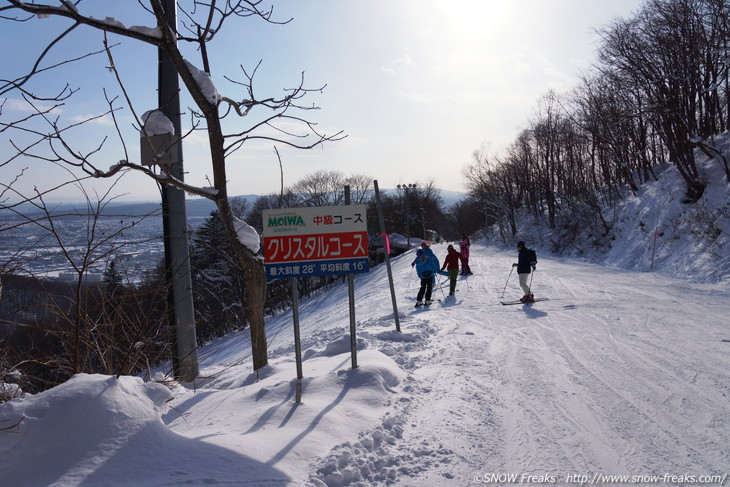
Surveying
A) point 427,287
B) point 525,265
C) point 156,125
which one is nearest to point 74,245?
point 156,125

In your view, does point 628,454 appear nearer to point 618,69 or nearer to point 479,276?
point 479,276

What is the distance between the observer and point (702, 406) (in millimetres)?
4527

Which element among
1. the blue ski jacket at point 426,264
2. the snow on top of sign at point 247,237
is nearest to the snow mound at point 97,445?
the snow on top of sign at point 247,237

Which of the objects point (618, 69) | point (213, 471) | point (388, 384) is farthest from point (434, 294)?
point (618, 69)

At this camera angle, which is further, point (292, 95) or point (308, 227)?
point (292, 95)

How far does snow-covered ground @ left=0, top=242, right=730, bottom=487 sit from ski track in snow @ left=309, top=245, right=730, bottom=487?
19 millimetres

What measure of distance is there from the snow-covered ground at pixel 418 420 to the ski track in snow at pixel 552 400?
19 mm

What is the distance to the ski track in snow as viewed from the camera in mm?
3516

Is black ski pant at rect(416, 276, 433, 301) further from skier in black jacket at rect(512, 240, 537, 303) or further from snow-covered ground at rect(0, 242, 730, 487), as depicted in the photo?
snow-covered ground at rect(0, 242, 730, 487)

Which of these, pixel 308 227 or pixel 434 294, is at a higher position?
pixel 308 227

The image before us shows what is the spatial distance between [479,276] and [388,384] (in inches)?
592

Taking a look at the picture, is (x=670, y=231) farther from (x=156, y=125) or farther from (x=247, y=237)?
(x=156, y=125)

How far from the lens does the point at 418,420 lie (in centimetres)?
439

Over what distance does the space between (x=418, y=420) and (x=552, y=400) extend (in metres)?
1.65
